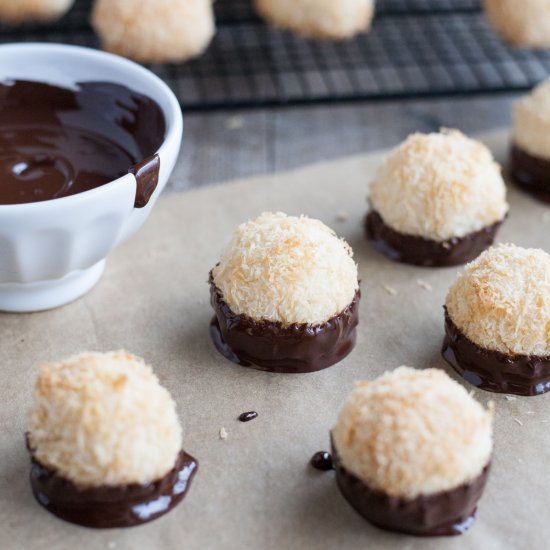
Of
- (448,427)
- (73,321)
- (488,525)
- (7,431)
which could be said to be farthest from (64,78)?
(488,525)

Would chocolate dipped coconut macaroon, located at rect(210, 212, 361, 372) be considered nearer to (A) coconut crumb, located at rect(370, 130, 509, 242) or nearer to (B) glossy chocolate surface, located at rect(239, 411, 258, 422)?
(B) glossy chocolate surface, located at rect(239, 411, 258, 422)

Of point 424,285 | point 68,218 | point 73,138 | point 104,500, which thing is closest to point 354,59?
point 424,285

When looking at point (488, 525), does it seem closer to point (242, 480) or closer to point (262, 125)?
point (242, 480)

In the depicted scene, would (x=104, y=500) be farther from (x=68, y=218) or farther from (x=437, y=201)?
(x=437, y=201)

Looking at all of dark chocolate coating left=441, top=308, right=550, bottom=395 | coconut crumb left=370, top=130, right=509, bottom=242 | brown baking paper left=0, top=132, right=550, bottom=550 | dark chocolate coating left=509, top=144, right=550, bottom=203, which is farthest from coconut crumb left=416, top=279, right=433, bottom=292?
dark chocolate coating left=509, top=144, right=550, bottom=203

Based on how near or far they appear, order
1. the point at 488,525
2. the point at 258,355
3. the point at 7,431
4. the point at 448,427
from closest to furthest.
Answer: the point at 448,427 < the point at 488,525 < the point at 7,431 < the point at 258,355

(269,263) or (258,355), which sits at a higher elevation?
(269,263)

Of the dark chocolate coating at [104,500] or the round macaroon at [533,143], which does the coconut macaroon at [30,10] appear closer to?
the round macaroon at [533,143]
